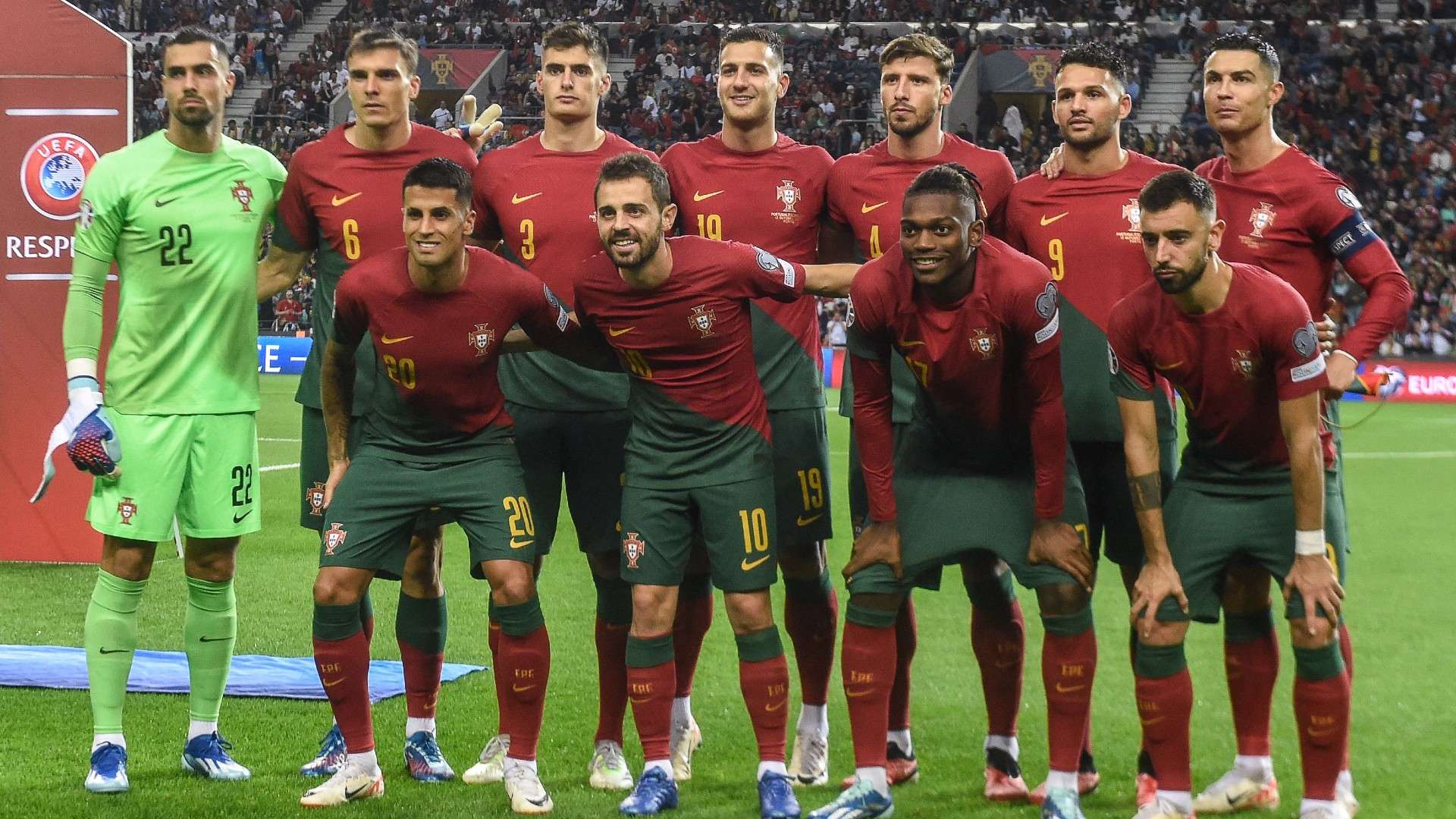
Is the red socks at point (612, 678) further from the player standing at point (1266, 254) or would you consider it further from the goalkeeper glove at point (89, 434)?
the player standing at point (1266, 254)

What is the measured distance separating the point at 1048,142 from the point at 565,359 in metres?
26.6

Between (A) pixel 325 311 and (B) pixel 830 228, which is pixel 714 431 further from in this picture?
(A) pixel 325 311

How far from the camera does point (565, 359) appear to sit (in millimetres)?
5516

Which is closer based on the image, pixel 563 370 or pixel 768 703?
pixel 768 703

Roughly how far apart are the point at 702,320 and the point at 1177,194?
59.7 inches

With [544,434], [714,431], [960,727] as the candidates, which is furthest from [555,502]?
[960,727]

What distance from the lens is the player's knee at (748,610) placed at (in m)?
5.03

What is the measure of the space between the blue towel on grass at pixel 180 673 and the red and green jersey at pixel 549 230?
1.61 metres

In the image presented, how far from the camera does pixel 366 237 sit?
18.1 ft

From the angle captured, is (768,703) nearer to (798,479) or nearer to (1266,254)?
(798,479)

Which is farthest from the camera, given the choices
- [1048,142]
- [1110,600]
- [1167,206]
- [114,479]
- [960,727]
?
[1048,142]

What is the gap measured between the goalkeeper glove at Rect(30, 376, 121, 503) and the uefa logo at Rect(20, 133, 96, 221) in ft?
15.1

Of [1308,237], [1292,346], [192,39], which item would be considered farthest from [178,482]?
[1308,237]

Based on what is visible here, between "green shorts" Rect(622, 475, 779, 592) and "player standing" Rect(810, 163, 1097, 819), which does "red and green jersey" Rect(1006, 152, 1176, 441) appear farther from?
"green shorts" Rect(622, 475, 779, 592)
